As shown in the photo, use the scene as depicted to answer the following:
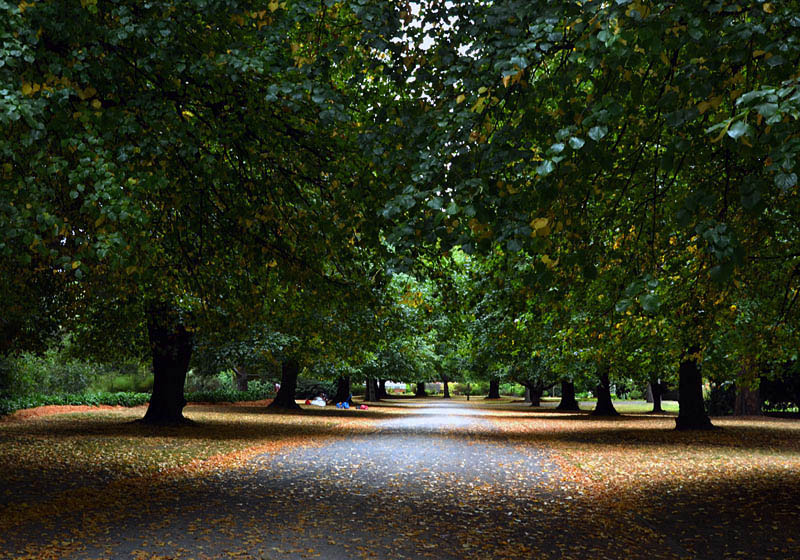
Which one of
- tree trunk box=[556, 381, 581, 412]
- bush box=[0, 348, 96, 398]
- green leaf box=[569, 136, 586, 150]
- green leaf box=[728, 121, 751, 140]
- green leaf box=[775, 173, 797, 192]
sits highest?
green leaf box=[569, 136, 586, 150]

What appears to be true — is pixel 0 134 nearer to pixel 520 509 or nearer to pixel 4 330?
pixel 520 509

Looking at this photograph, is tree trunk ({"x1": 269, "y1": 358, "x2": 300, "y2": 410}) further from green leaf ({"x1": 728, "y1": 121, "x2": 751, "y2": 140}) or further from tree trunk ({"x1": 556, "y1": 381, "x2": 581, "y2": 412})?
green leaf ({"x1": 728, "y1": 121, "x2": 751, "y2": 140})

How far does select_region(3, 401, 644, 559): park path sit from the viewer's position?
6.24 m

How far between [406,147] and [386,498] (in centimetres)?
514

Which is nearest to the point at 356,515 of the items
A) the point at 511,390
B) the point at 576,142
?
the point at 576,142

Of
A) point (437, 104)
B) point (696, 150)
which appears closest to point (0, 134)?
point (437, 104)

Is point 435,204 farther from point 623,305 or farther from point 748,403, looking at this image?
point 748,403

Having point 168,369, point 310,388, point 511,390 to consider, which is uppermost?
point 168,369

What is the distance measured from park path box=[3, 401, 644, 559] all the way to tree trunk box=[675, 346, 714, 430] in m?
11.4

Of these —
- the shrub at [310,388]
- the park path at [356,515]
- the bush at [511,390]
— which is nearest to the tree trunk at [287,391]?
the shrub at [310,388]

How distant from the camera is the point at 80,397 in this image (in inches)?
1221

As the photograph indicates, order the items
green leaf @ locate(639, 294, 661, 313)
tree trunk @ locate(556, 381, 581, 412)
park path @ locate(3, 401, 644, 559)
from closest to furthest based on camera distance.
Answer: green leaf @ locate(639, 294, 661, 313) < park path @ locate(3, 401, 644, 559) < tree trunk @ locate(556, 381, 581, 412)

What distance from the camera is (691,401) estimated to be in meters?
22.5

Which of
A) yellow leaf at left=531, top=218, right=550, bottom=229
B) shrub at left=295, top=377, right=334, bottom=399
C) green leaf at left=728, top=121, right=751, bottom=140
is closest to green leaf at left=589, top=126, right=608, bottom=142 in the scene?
yellow leaf at left=531, top=218, right=550, bottom=229
